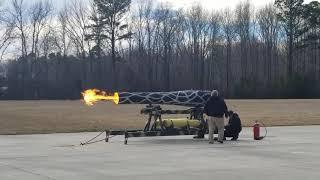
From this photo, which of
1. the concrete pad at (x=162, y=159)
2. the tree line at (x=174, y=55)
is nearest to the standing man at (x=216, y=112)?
the concrete pad at (x=162, y=159)

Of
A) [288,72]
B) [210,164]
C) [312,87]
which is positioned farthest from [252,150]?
[288,72]

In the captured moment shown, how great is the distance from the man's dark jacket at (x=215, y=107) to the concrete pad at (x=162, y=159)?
1.00 m

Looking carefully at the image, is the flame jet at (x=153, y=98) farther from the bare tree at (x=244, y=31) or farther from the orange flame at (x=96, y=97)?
the bare tree at (x=244, y=31)

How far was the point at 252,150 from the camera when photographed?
1816cm

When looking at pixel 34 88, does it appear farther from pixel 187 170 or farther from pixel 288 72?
pixel 187 170

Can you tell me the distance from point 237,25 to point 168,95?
10429 centimetres

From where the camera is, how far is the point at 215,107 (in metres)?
21.2

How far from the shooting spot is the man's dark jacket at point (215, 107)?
2122 centimetres

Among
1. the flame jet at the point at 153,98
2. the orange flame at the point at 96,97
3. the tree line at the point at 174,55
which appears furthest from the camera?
the tree line at the point at 174,55

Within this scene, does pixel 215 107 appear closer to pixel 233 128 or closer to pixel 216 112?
pixel 216 112

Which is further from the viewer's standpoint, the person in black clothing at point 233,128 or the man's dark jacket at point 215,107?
the person in black clothing at point 233,128

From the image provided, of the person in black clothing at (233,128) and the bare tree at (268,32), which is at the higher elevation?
the bare tree at (268,32)

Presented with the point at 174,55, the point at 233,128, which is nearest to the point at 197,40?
the point at 174,55

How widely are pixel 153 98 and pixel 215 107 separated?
2.31 m
